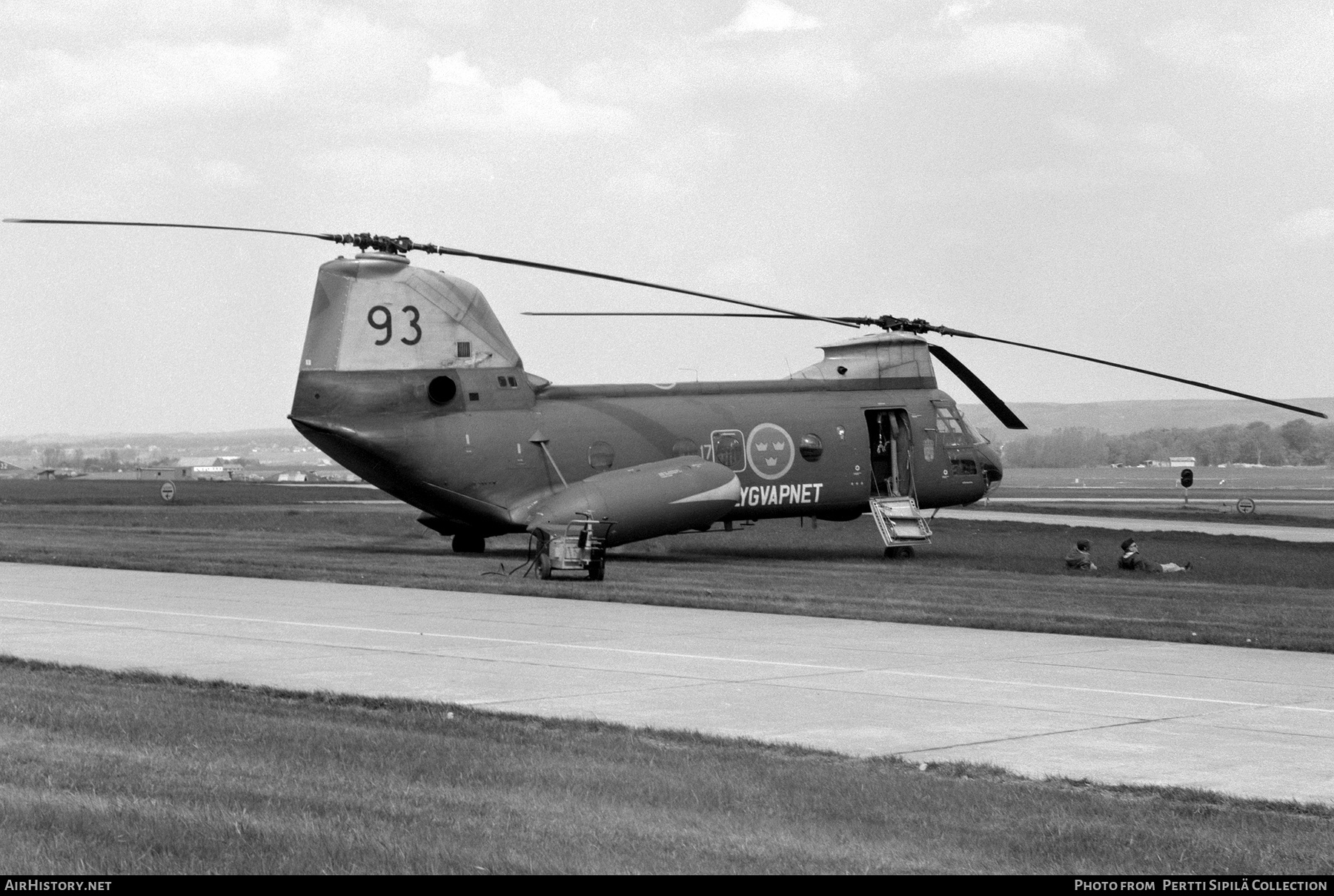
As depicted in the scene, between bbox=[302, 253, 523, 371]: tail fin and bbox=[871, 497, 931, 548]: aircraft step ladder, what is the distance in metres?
8.44

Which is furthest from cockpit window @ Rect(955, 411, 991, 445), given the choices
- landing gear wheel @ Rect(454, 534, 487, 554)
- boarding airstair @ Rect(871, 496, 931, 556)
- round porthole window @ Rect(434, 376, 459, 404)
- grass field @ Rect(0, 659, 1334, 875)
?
grass field @ Rect(0, 659, 1334, 875)

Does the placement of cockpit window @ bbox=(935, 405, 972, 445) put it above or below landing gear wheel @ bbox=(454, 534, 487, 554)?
above

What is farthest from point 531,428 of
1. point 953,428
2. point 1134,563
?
point 1134,563

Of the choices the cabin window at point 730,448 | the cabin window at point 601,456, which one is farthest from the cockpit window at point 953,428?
the cabin window at point 601,456

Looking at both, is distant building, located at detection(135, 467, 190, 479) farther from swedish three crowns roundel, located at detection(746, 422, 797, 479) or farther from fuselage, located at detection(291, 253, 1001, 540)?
swedish three crowns roundel, located at detection(746, 422, 797, 479)

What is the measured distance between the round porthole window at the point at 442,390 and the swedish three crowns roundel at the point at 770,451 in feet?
19.7

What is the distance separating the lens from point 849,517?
110ft

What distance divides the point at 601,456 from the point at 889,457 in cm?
672

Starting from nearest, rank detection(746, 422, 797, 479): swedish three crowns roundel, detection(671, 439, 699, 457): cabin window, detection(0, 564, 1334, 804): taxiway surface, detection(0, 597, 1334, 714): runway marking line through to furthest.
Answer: detection(0, 564, 1334, 804): taxiway surface
detection(0, 597, 1334, 714): runway marking line
detection(671, 439, 699, 457): cabin window
detection(746, 422, 797, 479): swedish three crowns roundel

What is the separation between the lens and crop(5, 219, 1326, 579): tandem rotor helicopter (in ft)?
93.4

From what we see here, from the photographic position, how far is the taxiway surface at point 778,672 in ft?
33.8

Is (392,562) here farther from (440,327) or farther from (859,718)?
(859,718)

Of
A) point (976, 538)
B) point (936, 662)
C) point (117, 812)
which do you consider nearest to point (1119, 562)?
point (976, 538)

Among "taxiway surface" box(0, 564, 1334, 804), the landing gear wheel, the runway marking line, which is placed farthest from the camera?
the landing gear wheel
